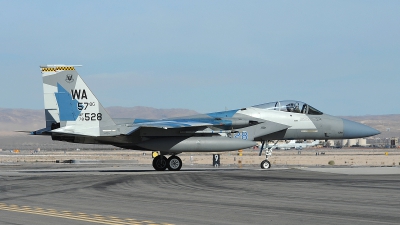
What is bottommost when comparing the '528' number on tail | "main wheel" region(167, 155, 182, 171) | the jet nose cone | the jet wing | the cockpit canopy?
"main wheel" region(167, 155, 182, 171)

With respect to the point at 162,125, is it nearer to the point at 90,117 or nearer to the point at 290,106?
the point at 90,117

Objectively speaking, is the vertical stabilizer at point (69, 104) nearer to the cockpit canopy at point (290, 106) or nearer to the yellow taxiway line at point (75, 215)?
the cockpit canopy at point (290, 106)

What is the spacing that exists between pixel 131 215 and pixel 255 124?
19365mm

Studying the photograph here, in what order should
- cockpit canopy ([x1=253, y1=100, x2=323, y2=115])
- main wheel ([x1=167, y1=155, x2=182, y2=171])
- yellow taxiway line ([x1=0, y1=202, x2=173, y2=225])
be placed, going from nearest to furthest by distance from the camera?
yellow taxiway line ([x1=0, y1=202, x2=173, y2=225]) < main wheel ([x1=167, y1=155, x2=182, y2=171]) < cockpit canopy ([x1=253, y1=100, x2=323, y2=115])

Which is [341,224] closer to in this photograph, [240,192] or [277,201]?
[277,201]

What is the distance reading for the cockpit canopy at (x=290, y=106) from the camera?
3274 centimetres

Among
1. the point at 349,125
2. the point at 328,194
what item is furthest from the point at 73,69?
the point at 328,194

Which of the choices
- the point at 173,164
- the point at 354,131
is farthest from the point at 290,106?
the point at 173,164

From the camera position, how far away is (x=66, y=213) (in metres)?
13.7

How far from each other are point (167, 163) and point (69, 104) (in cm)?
589

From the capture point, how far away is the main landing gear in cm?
3191

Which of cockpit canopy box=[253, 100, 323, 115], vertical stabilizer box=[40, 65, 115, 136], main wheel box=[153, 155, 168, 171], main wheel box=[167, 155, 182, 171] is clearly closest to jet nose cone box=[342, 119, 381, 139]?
cockpit canopy box=[253, 100, 323, 115]

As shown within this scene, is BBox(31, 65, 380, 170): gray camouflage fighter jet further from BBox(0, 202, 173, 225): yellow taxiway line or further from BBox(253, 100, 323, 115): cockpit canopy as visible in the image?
BBox(0, 202, 173, 225): yellow taxiway line

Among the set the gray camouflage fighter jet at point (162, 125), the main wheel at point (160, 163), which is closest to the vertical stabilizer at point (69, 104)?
the gray camouflage fighter jet at point (162, 125)
